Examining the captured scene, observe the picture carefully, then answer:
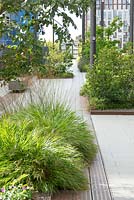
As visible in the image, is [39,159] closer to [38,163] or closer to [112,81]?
[38,163]

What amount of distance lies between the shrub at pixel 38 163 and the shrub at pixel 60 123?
1.85 feet

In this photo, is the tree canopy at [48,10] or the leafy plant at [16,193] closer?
the leafy plant at [16,193]

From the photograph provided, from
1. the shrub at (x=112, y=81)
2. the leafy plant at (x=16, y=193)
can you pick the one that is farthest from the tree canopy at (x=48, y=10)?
the shrub at (x=112, y=81)

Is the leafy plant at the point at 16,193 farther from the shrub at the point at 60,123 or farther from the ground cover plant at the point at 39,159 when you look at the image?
the shrub at the point at 60,123

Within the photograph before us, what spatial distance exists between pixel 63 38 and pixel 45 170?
1.08 meters

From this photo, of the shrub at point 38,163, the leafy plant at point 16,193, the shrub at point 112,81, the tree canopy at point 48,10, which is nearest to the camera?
the leafy plant at point 16,193

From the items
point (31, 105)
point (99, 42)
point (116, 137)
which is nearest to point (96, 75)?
point (116, 137)

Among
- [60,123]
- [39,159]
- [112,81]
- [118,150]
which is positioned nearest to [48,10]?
[39,159]

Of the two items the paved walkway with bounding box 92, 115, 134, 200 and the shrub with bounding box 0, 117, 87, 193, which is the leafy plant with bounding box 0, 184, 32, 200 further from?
the paved walkway with bounding box 92, 115, 134, 200

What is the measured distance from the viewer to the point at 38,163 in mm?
3305

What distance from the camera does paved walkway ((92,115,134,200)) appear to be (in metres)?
3.87

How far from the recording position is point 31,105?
202 inches

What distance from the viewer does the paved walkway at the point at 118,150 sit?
387cm

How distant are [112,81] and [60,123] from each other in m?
3.94
